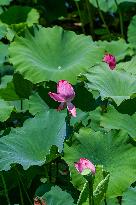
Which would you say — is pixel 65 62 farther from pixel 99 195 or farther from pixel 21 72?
pixel 99 195

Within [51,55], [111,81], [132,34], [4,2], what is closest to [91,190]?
[111,81]

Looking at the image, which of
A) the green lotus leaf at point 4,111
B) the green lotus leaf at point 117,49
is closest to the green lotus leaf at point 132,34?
the green lotus leaf at point 117,49

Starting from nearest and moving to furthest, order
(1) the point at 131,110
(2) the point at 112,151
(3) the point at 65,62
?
(2) the point at 112,151
(1) the point at 131,110
(3) the point at 65,62

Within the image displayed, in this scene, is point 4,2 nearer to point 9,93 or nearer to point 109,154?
point 9,93

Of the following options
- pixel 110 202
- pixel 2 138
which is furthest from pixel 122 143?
pixel 2 138

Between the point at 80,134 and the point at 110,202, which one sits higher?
the point at 80,134

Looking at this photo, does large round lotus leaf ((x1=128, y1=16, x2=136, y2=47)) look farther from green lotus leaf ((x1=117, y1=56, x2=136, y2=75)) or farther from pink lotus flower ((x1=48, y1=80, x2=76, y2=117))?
pink lotus flower ((x1=48, y1=80, x2=76, y2=117))

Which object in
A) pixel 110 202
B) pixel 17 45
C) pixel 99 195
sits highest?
pixel 17 45
